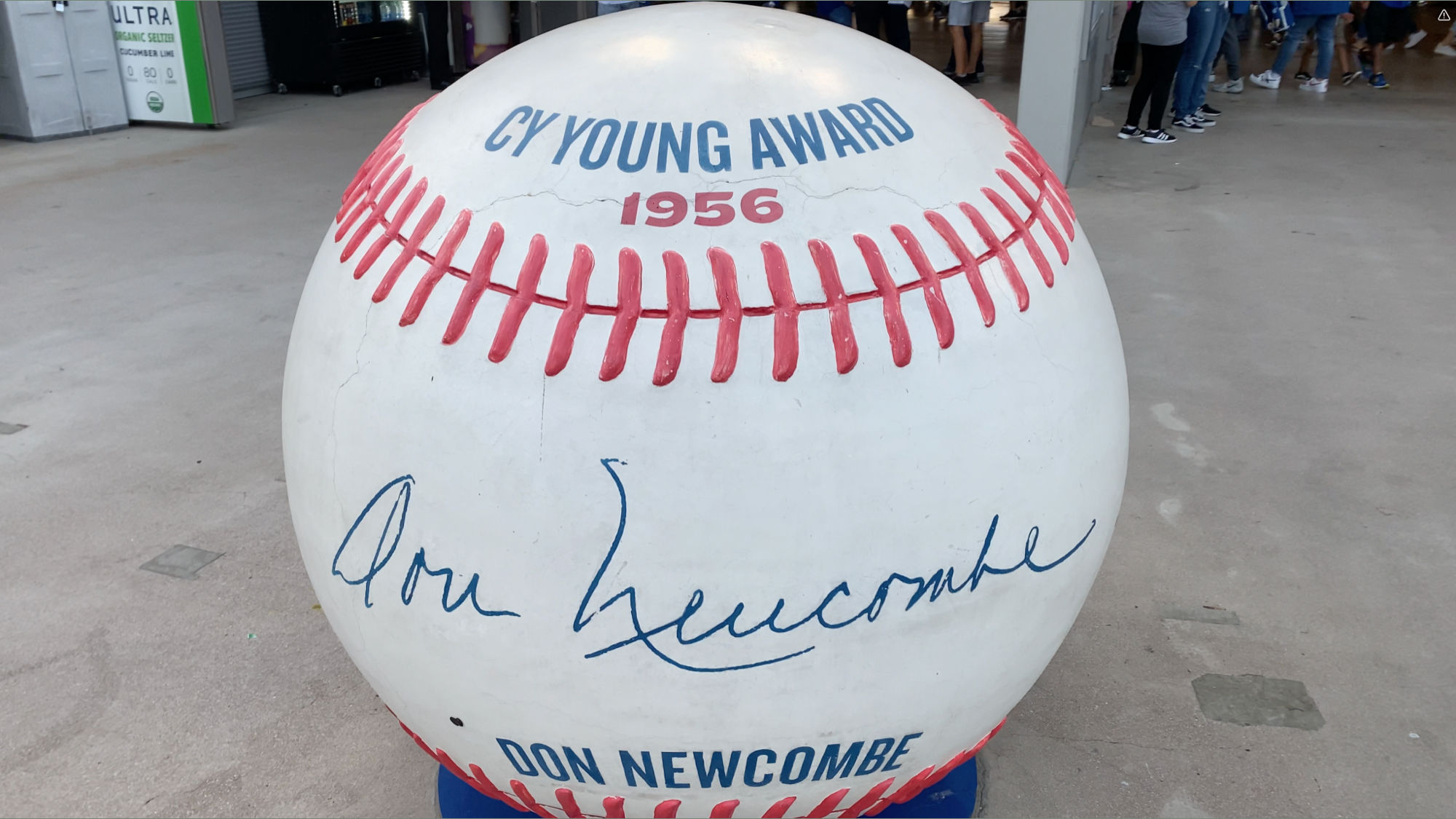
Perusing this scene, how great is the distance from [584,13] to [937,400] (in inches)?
437

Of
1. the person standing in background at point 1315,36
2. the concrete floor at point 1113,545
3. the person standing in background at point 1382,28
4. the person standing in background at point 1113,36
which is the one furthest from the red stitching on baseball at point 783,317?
the person standing in background at point 1382,28

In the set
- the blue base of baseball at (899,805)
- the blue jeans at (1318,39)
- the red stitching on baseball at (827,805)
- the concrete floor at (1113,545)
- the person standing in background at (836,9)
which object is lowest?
the concrete floor at (1113,545)

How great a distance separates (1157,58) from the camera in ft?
27.9

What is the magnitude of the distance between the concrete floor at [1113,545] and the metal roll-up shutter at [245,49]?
4623 mm

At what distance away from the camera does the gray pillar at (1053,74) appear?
23.5 ft

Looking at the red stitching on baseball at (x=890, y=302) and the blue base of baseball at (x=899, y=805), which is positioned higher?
the red stitching on baseball at (x=890, y=302)

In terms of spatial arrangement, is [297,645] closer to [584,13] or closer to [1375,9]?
[584,13]

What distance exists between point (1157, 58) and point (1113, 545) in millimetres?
6263

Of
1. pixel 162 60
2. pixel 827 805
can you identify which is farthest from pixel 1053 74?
pixel 162 60

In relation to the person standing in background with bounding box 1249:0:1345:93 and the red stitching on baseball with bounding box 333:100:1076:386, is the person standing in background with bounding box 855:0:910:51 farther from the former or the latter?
the red stitching on baseball with bounding box 333:100:1076:386

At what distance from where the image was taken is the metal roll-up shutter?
1127cm

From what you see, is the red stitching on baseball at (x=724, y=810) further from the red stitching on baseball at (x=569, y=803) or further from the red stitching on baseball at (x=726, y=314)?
the red stitching on baseball at (x=726, y=314)

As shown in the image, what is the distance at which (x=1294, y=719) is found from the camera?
2701 millimetres
